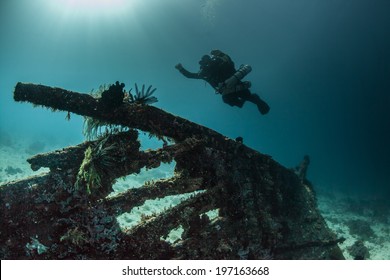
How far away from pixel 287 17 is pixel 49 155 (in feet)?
223

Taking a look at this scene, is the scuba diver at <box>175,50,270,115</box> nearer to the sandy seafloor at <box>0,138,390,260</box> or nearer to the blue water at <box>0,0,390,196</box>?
the sandy seafloor at <box>0,138,390,260</box>

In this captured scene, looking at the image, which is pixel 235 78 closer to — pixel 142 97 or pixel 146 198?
pixel 142 97

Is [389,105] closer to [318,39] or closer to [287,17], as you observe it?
[318,39]

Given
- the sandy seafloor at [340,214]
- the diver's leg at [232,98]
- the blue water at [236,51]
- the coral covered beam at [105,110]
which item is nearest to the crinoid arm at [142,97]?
the coral covered beam at [105,110]

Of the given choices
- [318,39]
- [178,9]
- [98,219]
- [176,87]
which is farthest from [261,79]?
[98,219]

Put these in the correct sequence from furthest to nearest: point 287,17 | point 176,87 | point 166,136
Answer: point 176,87
point 287,17
point 166,136

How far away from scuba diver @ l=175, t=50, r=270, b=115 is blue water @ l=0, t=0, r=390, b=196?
4058 centimetres

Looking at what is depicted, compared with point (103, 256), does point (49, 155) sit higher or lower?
higher

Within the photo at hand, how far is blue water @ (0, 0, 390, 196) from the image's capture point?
5406 centimetres

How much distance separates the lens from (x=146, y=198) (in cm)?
457

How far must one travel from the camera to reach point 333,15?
62656 millimetres

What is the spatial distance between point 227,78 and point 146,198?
6739 mm

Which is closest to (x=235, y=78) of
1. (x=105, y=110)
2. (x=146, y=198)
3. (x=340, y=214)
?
(x=105, y=110)

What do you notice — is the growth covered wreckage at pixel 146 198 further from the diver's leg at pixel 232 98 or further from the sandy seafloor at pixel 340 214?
the sandy seafloor at pixel 340 214
